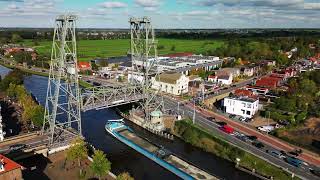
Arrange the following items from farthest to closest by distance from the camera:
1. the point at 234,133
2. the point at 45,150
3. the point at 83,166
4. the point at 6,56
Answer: the point at 6,56, the point at 234,133, the point at 45,150, the point at 83,166

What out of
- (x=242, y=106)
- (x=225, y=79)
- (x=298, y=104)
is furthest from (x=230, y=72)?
(x=242, y=106)

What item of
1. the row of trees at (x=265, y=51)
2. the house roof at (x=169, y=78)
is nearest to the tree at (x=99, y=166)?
the house roof at (x=169, y=78)

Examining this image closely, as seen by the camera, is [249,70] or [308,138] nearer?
[308,138]

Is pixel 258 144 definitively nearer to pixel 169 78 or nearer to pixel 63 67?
pixel 63 67

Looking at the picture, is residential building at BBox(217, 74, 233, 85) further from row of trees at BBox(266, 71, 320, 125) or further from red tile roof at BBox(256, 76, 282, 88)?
row of trees at BBox(266, 71, 320, 125)

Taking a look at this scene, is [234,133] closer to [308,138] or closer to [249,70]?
[308,138]

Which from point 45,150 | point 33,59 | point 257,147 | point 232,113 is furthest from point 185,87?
point 33,59

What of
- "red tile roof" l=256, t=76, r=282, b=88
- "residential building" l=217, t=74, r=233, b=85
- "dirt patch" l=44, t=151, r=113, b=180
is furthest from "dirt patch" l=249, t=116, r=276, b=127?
"dirt patch" l=44, t=151, r=113, b=180

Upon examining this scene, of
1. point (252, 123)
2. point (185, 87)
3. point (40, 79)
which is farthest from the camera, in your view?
point (40, 79)
